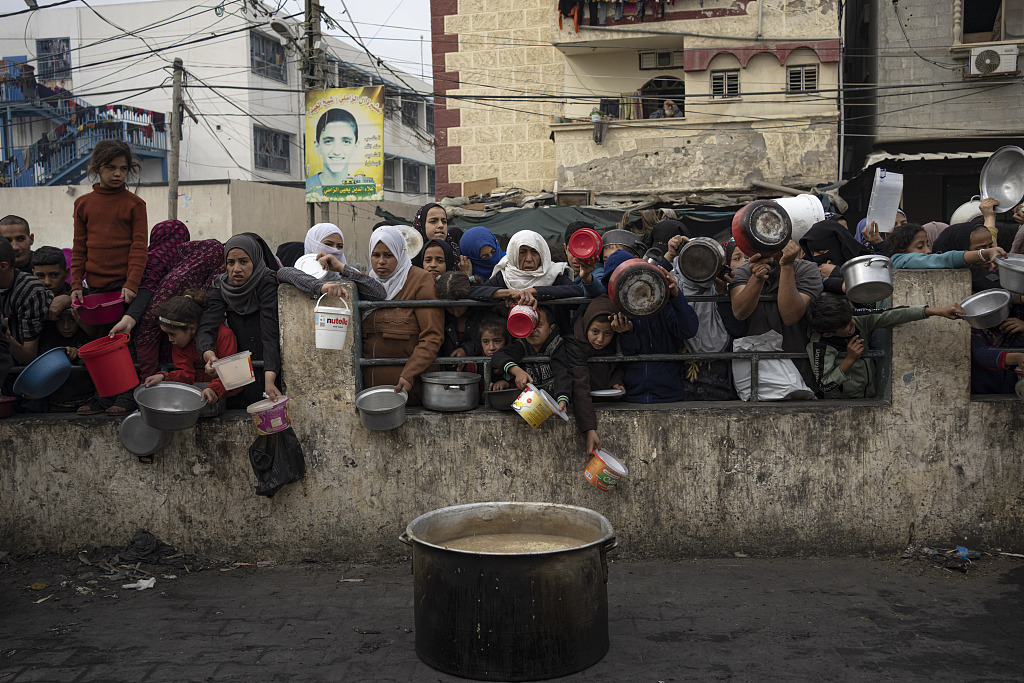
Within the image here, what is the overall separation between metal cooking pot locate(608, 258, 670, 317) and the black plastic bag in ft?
6.75

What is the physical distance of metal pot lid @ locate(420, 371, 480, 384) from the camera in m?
4.61

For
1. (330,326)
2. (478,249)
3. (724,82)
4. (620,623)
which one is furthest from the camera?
(724,82)

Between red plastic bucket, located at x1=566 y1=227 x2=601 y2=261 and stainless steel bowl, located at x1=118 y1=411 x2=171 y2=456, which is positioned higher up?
red plastic bucket, located at x1=566 y1=227 x2=601 y2=261

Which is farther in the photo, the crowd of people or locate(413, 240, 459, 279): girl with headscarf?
locate(413, 240, 459, 279): girl with headscarf

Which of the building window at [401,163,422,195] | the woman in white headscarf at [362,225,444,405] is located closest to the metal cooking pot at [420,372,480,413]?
the woman in white headscarf at [362,225,444,405]

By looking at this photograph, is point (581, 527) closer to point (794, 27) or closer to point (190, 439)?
point (190, 439)

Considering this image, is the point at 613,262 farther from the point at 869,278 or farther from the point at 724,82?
the point at 724,82

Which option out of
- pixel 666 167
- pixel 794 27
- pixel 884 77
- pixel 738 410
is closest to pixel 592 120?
pixel 666 167

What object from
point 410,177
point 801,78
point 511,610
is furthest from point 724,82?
point 410,177

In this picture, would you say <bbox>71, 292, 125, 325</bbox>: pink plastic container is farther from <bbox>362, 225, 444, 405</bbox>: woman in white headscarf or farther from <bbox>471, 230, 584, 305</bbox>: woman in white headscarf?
<bbox>471, 230, 584, 305</bbox>: woman in white headscarf

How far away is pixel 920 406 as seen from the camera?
4.57 metres

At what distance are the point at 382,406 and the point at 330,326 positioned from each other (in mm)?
531

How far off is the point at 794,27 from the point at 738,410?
1298 cm

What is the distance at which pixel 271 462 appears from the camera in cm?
460
